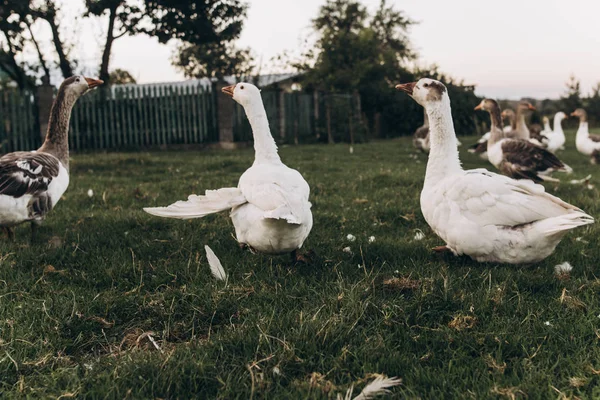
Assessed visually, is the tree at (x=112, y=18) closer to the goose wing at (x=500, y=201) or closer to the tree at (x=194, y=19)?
the tree at (x=194, y=19)

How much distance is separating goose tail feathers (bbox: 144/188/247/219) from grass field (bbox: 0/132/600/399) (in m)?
0.38

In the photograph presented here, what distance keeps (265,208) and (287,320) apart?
0.92 m

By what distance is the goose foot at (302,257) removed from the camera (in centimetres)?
369

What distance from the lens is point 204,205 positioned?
11.9 ft

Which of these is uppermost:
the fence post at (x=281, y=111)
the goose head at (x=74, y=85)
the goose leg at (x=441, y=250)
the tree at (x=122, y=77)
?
the tree at (x=122, y=77)

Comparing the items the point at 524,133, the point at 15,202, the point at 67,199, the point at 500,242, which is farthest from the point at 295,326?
the point at 524,133

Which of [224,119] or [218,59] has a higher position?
[218,59]

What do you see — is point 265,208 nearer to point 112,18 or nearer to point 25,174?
point 25,174

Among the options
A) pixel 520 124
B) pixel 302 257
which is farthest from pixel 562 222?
pixel 520 124

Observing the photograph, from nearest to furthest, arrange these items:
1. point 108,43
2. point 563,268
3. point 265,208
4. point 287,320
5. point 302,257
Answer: point 287,320, point 265,208, point 563,268, point 302,257, point 108,43

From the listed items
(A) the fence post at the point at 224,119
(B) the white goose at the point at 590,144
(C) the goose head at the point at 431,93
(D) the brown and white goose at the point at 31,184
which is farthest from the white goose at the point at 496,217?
(A) the fence post at the point at 224,119

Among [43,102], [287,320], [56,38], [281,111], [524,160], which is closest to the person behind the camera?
[287,320]

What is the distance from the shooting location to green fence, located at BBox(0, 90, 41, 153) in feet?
47.4

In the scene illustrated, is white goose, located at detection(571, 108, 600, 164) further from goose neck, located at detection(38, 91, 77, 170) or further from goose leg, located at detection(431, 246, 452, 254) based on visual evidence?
goose neck, located at detection(38, 91, 77, 170)
